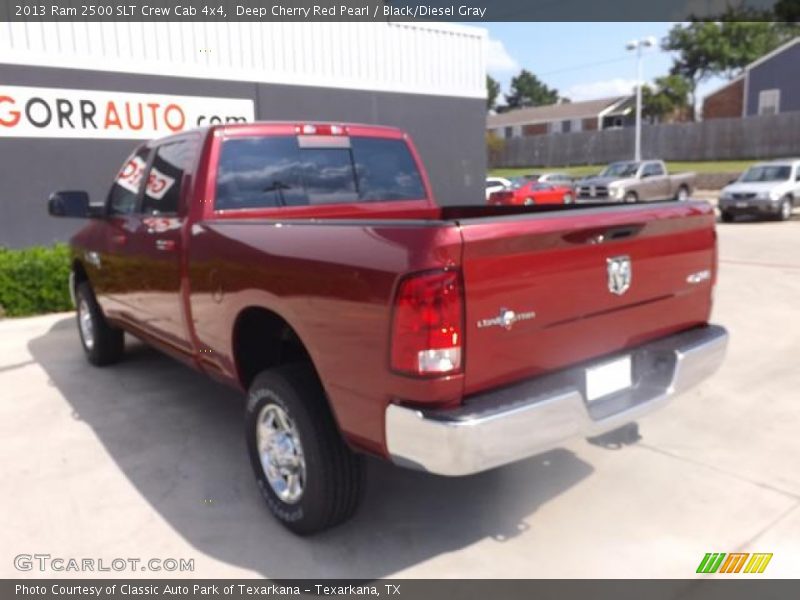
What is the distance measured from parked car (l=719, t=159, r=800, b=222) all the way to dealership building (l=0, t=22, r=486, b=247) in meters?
8.36

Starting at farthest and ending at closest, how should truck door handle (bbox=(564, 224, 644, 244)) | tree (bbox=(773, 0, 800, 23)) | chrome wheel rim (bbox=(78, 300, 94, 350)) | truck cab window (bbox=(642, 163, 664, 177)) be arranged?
truck cab window (bbox=(642, 163, 664, 177))
tree (bbox=(773, 0, 800, 23))
chrome wheel rim (bbox=(78, 300, 94, 350))
truck door handle (bbox=(564, 224, 644, 244))

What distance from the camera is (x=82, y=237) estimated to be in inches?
231

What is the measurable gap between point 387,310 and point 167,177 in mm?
2521

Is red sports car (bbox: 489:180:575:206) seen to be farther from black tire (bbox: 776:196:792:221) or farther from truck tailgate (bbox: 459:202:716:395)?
truck tailgate (bbox: 459:202:716:395)

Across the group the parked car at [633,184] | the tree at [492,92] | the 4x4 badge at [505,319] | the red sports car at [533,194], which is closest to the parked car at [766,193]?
the parked car at [633,184]

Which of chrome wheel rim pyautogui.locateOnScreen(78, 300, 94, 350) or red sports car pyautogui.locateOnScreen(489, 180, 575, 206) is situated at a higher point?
red sports car pyautogui.locateOnScreen(489, 180, 575, 206)

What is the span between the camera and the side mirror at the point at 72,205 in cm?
540

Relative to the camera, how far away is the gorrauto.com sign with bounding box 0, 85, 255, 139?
953 cm

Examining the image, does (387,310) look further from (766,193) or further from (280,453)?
(766,193)

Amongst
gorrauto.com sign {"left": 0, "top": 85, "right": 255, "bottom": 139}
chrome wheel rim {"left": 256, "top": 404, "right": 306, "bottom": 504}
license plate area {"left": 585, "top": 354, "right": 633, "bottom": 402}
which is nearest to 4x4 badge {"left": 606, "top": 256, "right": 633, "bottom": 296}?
license plate area {"left": 585, "top": 354, "right": 633, "bottom": 402}

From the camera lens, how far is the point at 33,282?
8578mm

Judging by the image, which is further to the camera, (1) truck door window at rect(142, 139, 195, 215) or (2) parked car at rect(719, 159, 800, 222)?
(2) parked car at rect(719, 159, 800, 222)

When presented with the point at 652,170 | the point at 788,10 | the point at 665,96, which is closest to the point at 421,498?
the point at 788,10

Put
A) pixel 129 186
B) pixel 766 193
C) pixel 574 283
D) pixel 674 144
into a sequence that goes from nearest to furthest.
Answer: pixel 574 283 < pixel 129 186 < pixel 766 193 < pixel 674 144
